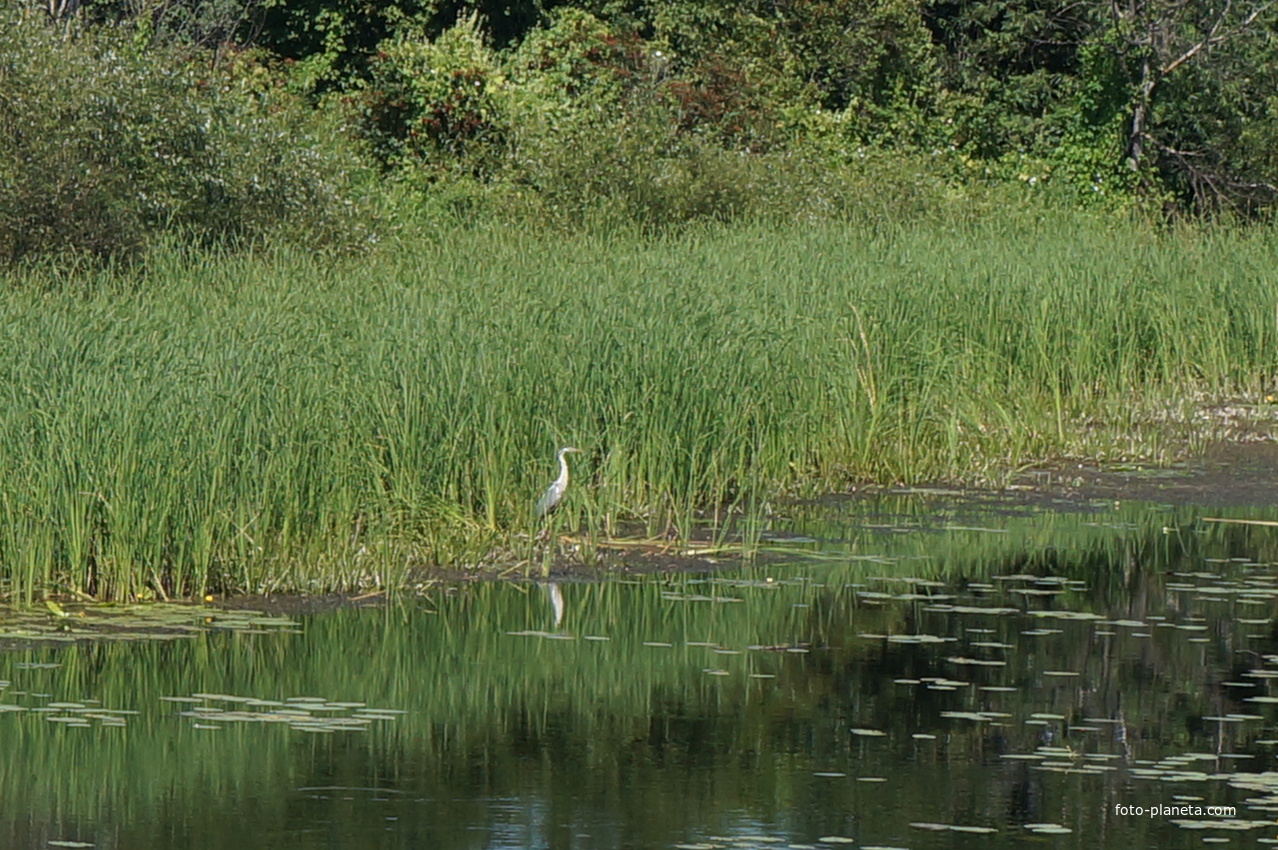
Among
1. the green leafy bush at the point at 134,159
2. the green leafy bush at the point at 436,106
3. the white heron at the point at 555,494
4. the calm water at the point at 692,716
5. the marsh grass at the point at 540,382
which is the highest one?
the green leafy bush at the point at 436,106

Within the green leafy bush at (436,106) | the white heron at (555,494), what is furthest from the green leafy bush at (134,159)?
the white heron at (555,494)


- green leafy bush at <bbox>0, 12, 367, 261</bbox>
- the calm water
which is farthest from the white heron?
green leafy bush at <bbox>0, 12, 367, 261</bbox>

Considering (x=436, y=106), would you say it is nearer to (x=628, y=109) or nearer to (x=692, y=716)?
(x=628, y=109)

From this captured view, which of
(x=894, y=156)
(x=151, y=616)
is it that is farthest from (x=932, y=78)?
(x=151, y=616)

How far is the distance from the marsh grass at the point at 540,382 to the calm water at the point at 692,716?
549 mm

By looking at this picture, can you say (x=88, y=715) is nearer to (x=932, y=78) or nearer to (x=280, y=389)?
(x=280, y=389)

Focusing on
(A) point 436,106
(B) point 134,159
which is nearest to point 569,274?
(B) point 134,159

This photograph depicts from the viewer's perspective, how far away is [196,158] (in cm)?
1548

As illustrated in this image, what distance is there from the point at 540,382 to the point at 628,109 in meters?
11.9

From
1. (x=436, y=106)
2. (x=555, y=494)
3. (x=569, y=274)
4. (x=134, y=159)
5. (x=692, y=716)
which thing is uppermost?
(x=436, y=106)

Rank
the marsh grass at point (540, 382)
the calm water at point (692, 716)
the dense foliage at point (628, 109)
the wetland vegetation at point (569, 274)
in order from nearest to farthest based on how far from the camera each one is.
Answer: the calm water at point (692, 716) → the marsh grass at point (540, 382) → the wetland vegetation at point (569, 274) → the dense foliage at point (628, 109)

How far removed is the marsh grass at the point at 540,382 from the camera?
308 inches

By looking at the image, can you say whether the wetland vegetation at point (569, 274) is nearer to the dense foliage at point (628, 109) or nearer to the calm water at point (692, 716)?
the dense foliage at point (628, 109)

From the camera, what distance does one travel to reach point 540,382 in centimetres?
957
